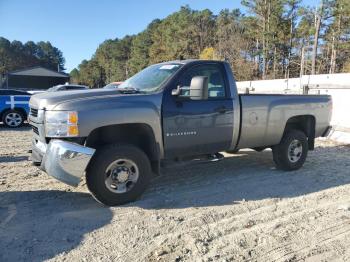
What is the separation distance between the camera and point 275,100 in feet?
21.2

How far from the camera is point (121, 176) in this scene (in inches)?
189

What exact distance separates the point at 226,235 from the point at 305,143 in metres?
3.65

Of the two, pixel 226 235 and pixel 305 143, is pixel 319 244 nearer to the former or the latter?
pixel 226 235

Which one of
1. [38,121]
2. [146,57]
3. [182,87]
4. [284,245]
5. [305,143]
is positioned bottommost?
[284,245]

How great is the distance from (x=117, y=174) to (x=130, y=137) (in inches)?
24.8

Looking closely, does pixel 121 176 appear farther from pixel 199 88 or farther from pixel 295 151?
pixel 295 151

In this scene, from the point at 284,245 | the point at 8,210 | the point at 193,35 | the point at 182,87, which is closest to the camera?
the point at 284,245

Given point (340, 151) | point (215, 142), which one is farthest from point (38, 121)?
point (340, 151)

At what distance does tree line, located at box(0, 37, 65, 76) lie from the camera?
102125 mm

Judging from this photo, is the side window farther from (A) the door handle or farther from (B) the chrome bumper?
(B) the chrome bumper

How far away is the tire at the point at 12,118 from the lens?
1324 cm

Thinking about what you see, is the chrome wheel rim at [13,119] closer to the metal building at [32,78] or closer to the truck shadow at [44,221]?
the truck shadow at [44,221]

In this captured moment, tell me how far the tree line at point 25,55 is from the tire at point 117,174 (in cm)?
9605

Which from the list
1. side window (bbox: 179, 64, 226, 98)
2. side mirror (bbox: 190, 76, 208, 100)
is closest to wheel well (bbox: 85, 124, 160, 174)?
side mirror (bbox: 190, 76, 208, 100)
